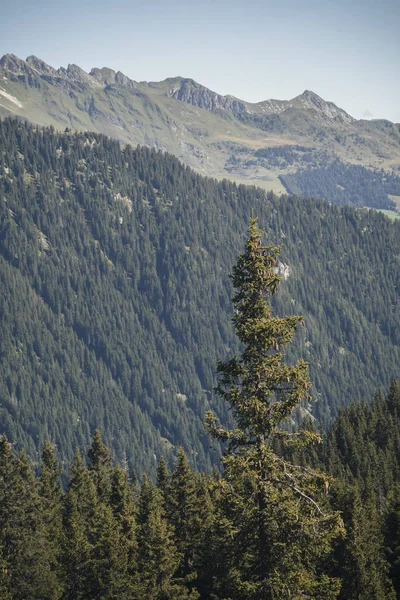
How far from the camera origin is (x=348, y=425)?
409 ft

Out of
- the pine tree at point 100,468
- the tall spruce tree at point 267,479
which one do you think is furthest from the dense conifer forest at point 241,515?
the pine tree at point 100,468

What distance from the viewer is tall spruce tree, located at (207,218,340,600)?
24625mm

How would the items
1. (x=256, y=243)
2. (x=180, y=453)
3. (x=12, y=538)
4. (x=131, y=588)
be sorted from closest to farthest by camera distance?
(x=256, y=243) < (x=131, y=588) < (x=12, y=538) < (x=180, y=453)

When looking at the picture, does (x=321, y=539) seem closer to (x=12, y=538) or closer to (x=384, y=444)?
(x=12, y=538)

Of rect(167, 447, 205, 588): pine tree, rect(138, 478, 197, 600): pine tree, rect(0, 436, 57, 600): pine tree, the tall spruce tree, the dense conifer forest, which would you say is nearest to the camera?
the tall spruce tree

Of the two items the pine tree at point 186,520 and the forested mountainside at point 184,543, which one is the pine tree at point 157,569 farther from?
the pine tree at point 186,520

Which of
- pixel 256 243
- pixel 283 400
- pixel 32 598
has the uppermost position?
pixel 256 243

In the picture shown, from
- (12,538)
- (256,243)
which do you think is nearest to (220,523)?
(256,243)

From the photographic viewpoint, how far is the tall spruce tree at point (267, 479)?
24625 mm

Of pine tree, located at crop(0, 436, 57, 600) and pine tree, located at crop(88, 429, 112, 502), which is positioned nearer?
pine tree, located at crop(0, 436, 57, 600)

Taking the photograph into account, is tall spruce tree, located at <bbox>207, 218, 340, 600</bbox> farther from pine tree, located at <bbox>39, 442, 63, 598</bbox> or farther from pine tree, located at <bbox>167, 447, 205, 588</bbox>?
pine tree, located at <bbox>167, 447, 205, 588</bbox>

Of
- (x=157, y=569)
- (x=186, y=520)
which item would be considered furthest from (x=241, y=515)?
(x=186, y=520)

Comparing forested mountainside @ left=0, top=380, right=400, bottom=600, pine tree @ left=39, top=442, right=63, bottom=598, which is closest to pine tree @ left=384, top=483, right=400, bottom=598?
forested mountainside @ left=0, top=380, right=400, bottom=600

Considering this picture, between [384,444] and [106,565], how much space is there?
80.1 metres
